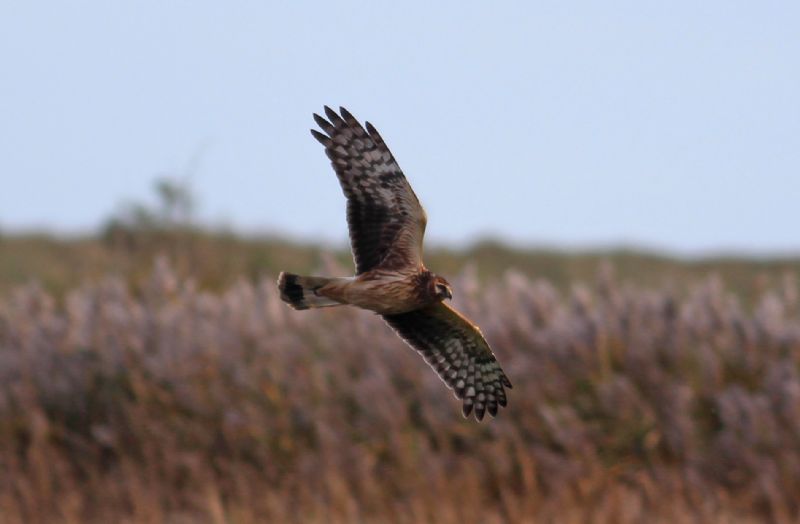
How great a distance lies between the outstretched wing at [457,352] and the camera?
3859 mm

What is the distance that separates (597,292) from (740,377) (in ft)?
3.41

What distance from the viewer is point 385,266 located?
3.25 m

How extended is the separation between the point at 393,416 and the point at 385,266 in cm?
403

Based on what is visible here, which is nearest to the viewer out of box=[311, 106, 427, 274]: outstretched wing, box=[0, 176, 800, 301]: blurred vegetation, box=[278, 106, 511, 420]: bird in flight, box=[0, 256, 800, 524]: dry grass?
box=[278, 106, 511, 420]: bird in flight

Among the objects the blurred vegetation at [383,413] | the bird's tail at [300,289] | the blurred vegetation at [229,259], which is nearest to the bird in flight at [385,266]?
the bird's tail at [300,289]

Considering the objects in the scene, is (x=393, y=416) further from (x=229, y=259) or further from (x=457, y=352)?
(x=229, y=259)

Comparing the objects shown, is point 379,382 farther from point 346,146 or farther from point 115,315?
point 346,146

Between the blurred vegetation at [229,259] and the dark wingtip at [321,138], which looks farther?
the blurred vegetation at [229,259]

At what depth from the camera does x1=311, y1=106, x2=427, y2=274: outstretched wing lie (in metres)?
3.29

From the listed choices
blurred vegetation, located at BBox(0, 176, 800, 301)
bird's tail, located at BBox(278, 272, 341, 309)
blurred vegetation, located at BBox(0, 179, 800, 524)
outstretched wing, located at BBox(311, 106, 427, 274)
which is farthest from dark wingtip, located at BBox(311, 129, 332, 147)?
blurred vegetation, located at BBox(0, 176, 800, 301)

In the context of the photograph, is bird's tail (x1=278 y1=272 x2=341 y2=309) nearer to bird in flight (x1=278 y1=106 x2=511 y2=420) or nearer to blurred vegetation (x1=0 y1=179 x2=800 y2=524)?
bird in flight (x1=278 y1=106 x2=511 y2=420)

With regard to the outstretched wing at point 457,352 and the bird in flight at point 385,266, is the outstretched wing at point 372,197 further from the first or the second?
the outstretched wing at point 457,352

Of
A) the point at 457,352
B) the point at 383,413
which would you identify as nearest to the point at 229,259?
the point at 383,413

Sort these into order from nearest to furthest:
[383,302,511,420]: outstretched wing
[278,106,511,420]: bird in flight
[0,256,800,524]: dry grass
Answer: [278,106,511,420]: bird in flight, [383,302,511,420]: outstretched wing, [0,256,800,524]: dry grass
